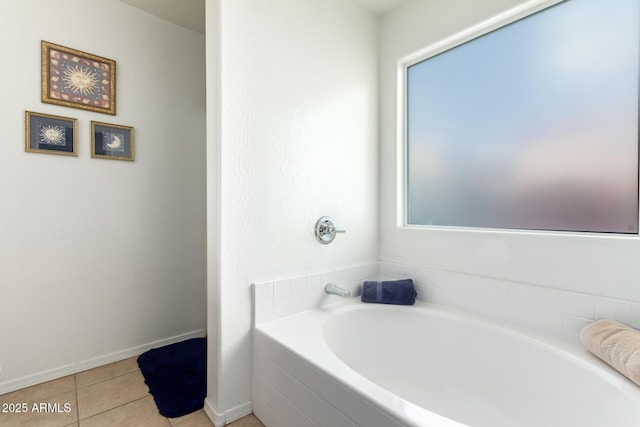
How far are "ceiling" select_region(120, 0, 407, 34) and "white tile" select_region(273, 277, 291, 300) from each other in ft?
6.25

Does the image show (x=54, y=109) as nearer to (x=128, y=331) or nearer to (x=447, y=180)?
(x=128, y=331)

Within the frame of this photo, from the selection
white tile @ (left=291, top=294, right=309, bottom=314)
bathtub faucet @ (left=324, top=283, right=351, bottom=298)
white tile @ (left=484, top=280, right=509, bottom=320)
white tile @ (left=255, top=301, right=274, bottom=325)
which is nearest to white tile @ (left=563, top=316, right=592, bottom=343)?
white tile @ (left=484, top=280, right=509, bottom=320)

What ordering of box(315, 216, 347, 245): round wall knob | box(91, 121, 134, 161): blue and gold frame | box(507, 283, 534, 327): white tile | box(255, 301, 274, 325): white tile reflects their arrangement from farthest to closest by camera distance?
box(91, 121, 134, 161): blue and gold frame, box(315, 216, 347, 245): round wall knob, box(255, 301, 274, 325): white tile, box(507, 283, 534, 327): white tile

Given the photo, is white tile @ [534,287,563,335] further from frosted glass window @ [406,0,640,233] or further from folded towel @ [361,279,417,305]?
folded towel @ [361,279,417,305]

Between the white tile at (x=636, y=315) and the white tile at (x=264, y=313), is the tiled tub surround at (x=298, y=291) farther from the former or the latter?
the white tile at (x=636, y=315)

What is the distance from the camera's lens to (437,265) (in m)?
1.85

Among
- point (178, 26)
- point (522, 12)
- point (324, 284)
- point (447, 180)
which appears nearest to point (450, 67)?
point (522, 12)

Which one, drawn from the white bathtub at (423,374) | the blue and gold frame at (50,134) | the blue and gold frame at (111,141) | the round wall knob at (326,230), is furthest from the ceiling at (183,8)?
the white bathtub at (423,374)

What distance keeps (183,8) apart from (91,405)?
260cm

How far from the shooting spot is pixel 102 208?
6.73 ft

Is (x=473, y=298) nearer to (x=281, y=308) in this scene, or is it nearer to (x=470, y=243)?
(x=470, y=243)

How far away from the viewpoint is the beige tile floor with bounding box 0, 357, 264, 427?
1.50 m

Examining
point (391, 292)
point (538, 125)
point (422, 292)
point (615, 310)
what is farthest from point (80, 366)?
point (538, 125)

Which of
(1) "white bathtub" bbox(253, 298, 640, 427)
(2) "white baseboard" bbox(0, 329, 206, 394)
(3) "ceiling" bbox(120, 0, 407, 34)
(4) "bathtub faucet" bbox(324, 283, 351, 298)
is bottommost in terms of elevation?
(2) "white baseboard" bbox(0, 329, 206, 394)
